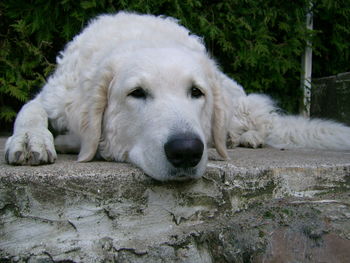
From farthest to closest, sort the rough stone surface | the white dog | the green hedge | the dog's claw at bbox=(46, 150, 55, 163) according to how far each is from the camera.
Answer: the green hedge < the dog's claw at bbox=(46, 150, 55, 163) < the white dog < the rough stone surface

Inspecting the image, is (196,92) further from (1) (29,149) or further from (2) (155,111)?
(1) (29,149)

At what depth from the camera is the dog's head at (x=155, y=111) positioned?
5.91ft

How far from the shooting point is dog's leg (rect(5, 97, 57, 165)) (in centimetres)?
191

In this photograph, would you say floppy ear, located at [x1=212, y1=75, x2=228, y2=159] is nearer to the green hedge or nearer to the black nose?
the black nose

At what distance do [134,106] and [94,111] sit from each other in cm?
27

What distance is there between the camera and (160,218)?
179cm

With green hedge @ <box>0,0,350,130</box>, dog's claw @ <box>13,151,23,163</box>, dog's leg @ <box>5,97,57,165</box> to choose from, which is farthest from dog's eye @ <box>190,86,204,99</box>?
green hedge @ <box>0,0,350,130</box>

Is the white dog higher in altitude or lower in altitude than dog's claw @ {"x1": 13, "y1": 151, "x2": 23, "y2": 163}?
higher

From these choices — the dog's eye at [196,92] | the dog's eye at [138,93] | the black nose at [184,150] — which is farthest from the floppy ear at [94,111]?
the black nose at [184,150]

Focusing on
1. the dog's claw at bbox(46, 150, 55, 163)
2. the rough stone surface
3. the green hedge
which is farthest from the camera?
the green hedge

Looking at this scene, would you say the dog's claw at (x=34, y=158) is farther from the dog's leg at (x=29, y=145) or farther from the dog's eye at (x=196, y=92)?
the dog's eye at (x=196, y=92)

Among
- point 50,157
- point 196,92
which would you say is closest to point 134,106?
point 196,92

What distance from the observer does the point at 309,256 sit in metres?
1.73

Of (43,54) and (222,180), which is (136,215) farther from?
(43,54)
